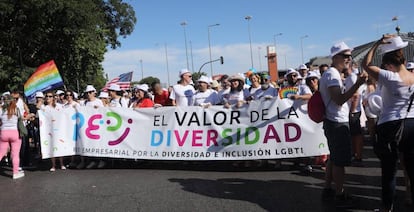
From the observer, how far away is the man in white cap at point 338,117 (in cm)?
421

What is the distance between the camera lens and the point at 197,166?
23.9 ft

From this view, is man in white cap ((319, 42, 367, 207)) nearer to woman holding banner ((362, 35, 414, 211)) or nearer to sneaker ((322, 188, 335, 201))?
sneaker ((322, 188, 335, 201))

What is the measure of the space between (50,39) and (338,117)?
2748cm

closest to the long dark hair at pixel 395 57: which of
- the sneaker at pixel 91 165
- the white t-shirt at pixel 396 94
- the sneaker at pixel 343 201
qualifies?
the white t-shirt at pixel 396 94

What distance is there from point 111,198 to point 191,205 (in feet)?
4.01

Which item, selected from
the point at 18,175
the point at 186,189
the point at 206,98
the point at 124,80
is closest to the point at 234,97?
the point at 206,98

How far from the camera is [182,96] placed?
7812mm

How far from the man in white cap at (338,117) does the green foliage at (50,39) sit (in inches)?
944

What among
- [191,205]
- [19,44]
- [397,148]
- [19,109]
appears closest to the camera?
[397,148]

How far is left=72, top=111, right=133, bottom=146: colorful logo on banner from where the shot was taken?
293 inches

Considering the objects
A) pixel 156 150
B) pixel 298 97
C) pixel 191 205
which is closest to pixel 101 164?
pixel 156 150

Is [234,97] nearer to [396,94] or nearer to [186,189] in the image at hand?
[186,189]

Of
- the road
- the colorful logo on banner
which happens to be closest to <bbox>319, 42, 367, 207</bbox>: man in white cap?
the road

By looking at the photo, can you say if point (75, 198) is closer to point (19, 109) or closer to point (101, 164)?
point (101, 164)
